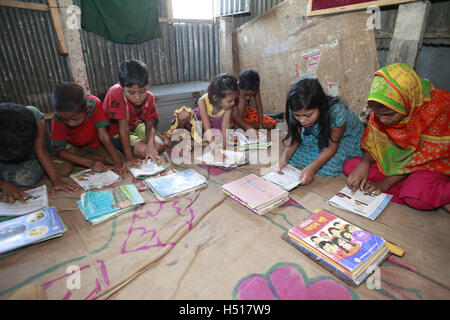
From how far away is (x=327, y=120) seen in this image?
158 centimetres

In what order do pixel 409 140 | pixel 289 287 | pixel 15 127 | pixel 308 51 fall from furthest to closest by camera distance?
1. pixel 308 51
2. pixel 409 140
3. pixel 15 127
4. pixel 289 287

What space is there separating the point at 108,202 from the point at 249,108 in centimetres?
217

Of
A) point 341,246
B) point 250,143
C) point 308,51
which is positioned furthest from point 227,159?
point 308,51

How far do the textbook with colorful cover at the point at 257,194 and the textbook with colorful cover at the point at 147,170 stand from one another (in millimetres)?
620

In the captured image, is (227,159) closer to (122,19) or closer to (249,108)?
(249,108)

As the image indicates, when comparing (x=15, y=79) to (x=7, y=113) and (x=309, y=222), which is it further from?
(x=309, y=222)

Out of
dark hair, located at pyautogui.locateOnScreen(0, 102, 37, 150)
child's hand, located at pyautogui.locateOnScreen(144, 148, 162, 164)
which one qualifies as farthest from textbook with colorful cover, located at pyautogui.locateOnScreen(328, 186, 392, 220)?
dark hair, located at pyautogui.locateOnScreen(0, 102, 37, 150)

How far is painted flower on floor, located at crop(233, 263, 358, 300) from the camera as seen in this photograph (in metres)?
0.92

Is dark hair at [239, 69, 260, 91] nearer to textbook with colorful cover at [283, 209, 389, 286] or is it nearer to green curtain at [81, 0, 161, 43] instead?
textbook with colorful cover at [283, 209, 389, 286]

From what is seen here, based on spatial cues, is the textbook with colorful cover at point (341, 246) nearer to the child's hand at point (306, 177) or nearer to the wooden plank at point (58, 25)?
the child's hand at point (306, 177)

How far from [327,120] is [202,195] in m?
→ 0.98

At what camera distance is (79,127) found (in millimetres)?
1920

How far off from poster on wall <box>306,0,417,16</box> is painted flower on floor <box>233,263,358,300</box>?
243 cm

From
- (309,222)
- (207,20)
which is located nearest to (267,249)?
(309,222)
